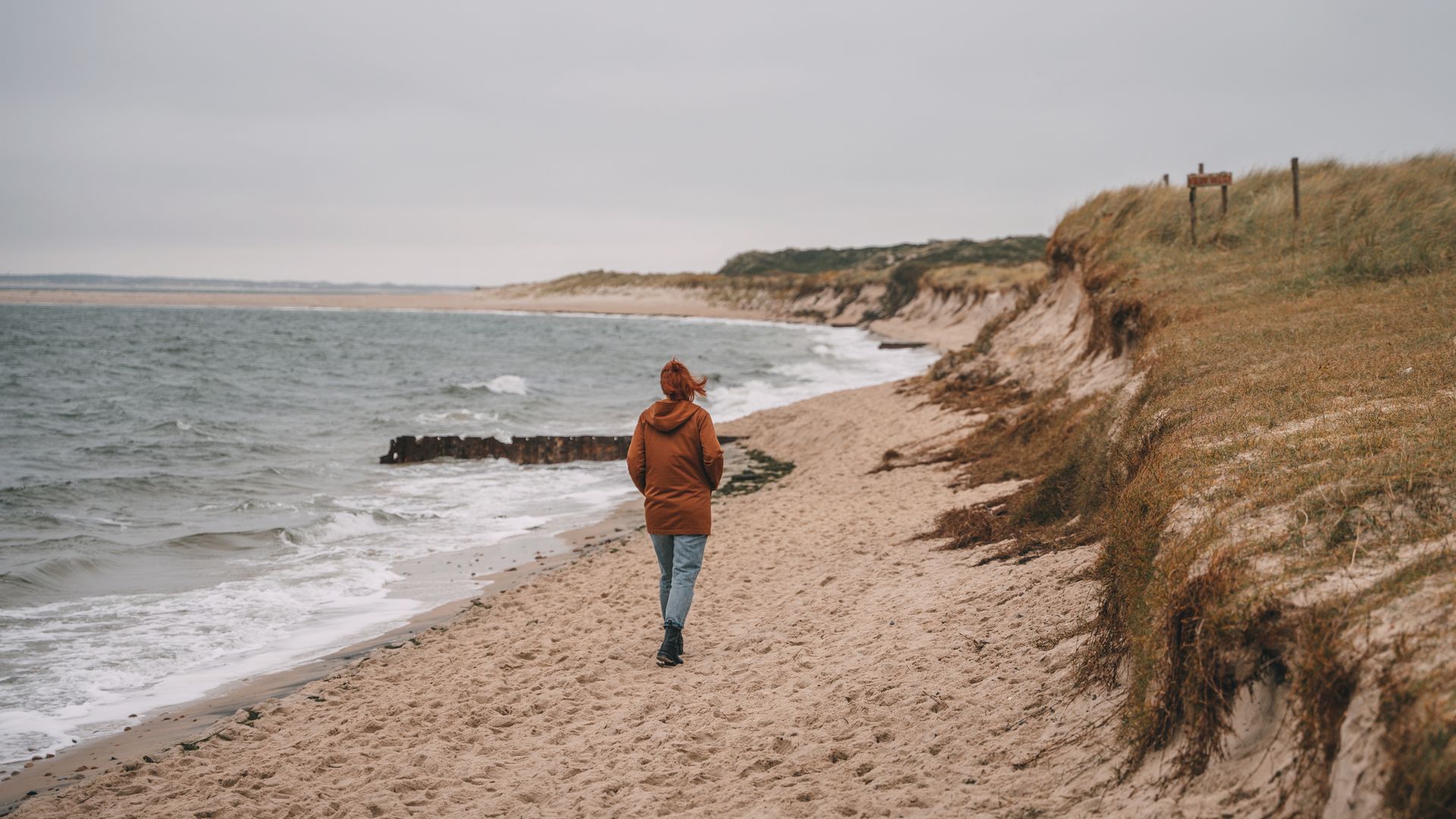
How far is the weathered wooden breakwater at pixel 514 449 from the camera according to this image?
20000 millimetres

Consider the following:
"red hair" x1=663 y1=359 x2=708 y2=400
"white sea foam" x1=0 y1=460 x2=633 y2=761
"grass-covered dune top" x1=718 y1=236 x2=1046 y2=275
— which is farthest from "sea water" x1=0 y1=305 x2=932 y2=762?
"grass-covered dune top" x1=718 y1=236 x2=1046 y2=275

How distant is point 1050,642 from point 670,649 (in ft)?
9.13

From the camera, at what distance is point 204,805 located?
5.54 metres

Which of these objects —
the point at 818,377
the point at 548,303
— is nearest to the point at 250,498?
the point at 818,377

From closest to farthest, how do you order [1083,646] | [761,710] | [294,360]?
1. [1083,646]
2. [761,710]
3. [294,360]

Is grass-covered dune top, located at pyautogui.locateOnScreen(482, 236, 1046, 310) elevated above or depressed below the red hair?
above

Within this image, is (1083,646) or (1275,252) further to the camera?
(1275,252)

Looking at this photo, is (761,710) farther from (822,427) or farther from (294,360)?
(294,360)

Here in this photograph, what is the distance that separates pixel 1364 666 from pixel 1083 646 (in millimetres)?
1955

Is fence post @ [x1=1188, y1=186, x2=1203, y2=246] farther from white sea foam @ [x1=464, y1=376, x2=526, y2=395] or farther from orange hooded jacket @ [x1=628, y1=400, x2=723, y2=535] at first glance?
white sea foam @ [x1=464, y1=376, x2=526, y2=395]

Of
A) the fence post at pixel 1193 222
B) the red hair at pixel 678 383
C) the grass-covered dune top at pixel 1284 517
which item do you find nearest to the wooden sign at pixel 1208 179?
the fence post at pixel 1193 222

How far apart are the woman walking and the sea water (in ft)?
12.9

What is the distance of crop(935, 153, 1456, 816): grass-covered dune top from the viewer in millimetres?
3031

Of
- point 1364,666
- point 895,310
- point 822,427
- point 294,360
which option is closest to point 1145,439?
point 1364,666
